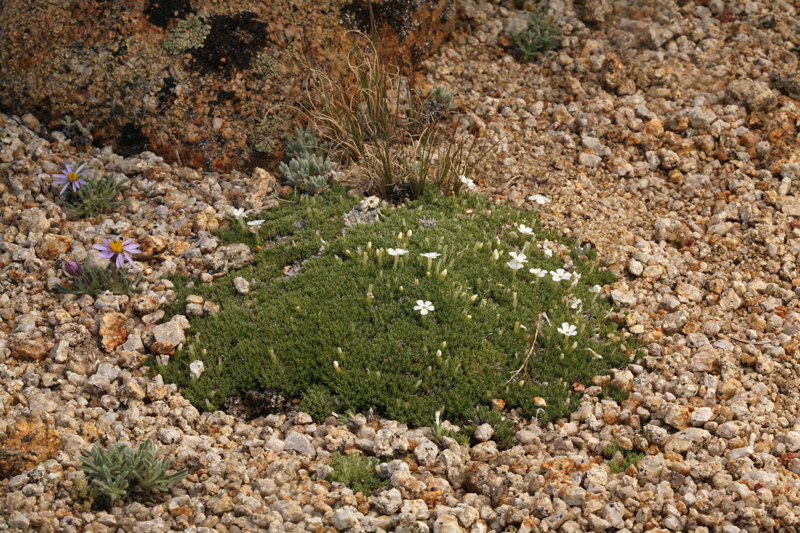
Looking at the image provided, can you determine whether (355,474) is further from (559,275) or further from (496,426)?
(559,275)

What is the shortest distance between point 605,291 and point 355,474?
316cm

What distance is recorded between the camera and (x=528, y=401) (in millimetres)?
5020

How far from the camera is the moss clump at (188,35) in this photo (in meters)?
7.28

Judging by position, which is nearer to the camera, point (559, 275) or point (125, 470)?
point (125, 470)

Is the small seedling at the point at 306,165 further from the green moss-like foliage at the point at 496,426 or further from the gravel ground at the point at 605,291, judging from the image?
the green moss-like foliage at the point at 496,426

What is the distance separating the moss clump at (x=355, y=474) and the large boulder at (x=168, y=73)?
12.9 feet

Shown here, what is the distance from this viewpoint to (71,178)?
636cm

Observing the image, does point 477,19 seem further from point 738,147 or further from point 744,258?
point 744,258

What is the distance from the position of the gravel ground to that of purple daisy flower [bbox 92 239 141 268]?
0.36 metres

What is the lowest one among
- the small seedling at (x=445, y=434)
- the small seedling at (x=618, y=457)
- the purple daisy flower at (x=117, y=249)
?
the small seedling at (x=445, y=434)

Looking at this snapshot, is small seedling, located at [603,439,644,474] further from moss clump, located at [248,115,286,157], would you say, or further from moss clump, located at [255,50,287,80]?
moss clump, located at [255,50,287,80]

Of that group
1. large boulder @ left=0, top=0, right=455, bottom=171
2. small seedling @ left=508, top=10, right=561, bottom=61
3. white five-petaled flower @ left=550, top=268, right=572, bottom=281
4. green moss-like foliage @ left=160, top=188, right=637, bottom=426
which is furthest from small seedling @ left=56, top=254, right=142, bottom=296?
small seedling @ left=508, top=10, right=561, bottom=61

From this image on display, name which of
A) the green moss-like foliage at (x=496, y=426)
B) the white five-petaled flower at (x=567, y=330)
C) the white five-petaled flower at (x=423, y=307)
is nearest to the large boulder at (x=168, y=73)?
the white five-petaled flower at (x=423, y=307)

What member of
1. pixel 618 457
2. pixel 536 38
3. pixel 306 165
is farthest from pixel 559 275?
pixel 536 38
